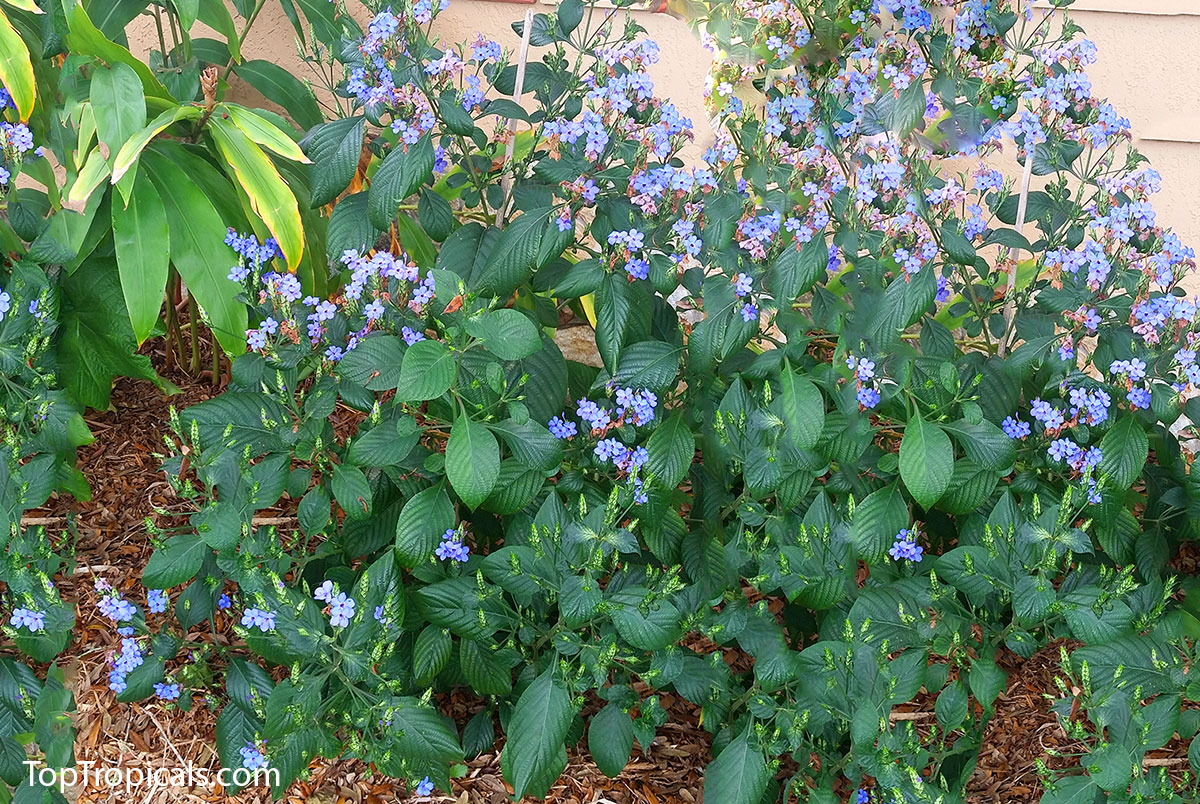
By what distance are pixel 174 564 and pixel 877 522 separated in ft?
3.86

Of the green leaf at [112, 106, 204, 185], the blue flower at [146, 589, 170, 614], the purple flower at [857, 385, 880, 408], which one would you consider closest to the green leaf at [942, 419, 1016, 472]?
the purple flower at [857, 385, 880, 408]

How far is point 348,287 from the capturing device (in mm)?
1759

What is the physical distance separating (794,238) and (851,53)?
1.97ft

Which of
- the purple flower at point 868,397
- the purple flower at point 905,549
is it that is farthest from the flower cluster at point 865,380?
the purple flower at point 905,549

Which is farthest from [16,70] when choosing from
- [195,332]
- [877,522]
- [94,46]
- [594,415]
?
[877,522]

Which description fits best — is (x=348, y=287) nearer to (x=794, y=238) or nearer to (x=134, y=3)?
(x=794, y=238)

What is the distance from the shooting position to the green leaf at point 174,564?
1.71 m

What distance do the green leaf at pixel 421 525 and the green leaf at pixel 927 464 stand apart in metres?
0.76

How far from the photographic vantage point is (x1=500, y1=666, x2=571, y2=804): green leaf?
→ 1667 mm

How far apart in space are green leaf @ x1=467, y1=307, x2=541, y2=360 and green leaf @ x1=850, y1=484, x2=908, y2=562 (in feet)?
2.16

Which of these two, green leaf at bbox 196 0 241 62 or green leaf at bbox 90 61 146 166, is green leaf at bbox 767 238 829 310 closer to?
green leaf at bbox 90 61 146 166

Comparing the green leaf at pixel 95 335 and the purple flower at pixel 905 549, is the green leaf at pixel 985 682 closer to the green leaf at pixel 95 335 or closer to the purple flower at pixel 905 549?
the purple flower at pixel 905 549

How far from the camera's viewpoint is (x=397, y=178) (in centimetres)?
182

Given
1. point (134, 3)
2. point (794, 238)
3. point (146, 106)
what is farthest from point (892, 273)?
point (134, 3)
